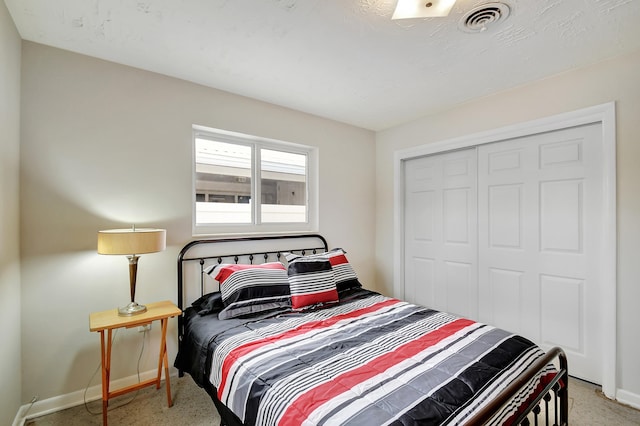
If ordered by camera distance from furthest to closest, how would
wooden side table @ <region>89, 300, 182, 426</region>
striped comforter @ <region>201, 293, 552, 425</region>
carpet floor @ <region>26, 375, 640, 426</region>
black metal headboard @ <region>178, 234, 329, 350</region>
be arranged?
black metal headboard @ <region>178, 234, 329, 350</region> → carpet floor @ <region>26, 375, 640, 426</region> → wooden side table @ <region>89, 300, 182, 426</region> → striped comforter @ <region>201, 293, 552, 425</region>

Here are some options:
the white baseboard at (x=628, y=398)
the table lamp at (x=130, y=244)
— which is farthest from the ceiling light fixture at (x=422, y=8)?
the white baseboard at (x=628, y=398)

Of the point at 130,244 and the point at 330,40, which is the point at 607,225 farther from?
the point at 130,244

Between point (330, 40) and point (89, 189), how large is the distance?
199cm

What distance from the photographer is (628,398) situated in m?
2.10

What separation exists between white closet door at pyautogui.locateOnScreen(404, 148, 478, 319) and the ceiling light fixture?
69.1 inches

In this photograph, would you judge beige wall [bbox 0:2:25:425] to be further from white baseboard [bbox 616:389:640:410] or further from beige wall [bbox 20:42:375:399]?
white baseboard [bbox 616:389:640:410]

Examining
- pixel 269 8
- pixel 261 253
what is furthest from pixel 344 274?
pixel 269 8

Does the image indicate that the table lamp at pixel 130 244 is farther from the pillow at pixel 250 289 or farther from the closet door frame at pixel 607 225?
the closet door frame at pixel 607 225

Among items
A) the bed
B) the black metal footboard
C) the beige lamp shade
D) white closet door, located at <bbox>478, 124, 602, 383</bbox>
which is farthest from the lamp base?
white closet door, located at <bbox>478, 124, 602, 383</bbox>

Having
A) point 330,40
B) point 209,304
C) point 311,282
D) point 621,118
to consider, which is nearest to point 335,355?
point 311,282

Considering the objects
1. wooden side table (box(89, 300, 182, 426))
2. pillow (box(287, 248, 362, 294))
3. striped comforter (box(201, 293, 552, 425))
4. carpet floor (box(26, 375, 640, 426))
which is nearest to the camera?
striped comforter (box(201, 293, 552, 425))

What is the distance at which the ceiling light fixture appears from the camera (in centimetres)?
159

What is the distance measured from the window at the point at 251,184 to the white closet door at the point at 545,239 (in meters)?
1.87

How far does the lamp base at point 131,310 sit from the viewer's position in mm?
2020
